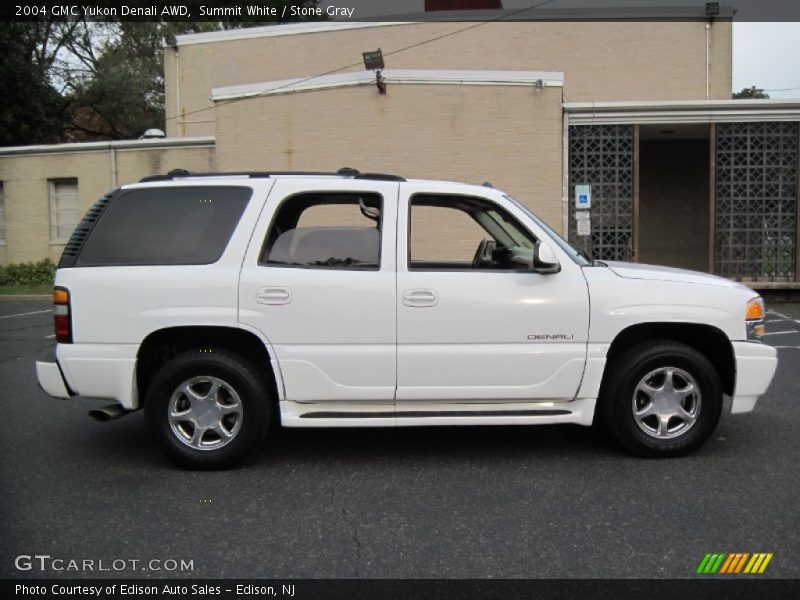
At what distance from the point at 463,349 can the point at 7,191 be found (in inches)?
778

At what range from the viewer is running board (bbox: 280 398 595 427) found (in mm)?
4797

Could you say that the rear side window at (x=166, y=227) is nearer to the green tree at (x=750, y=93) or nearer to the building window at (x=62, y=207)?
the building window at (x=62, y=207)

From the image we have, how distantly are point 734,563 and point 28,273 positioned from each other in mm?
20168

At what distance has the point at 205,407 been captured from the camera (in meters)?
4.80

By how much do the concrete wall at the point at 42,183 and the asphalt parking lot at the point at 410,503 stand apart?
48.1 ft

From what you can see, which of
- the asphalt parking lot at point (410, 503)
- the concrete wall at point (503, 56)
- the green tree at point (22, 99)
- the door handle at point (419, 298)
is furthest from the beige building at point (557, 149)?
the door handle at point (419, 298)

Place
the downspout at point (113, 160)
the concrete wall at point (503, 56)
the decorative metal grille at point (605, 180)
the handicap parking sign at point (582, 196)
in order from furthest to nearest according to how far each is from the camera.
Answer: the concrete wall at point (503, 56), the downspout at point (113, 160), the decorative metal grille at point (605, 180), the handicap parking sign at point (582, 196)

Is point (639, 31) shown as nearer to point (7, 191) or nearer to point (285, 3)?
point (7, 191)

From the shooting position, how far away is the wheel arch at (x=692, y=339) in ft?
16.4

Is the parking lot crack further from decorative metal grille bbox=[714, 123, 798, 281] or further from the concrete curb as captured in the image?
the concrete curb

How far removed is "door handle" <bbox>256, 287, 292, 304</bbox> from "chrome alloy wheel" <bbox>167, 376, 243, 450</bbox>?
0.60 m

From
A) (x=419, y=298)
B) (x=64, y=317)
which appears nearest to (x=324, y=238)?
(x=419, y=298)

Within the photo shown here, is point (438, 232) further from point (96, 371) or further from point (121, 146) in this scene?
point (121, 146)


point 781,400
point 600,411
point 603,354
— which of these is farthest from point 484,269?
point 781,400
